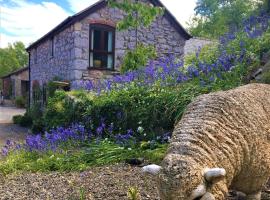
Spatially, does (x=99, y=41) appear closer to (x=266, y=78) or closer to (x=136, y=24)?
(x=136, y=24)

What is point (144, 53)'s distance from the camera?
45.5 feet

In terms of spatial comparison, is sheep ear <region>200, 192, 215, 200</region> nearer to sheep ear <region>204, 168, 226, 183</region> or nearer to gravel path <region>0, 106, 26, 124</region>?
sheep ear <region>204, 168, 226, 183</region>

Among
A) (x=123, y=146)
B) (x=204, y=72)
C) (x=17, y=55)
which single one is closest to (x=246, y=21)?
(x=204, y=72)

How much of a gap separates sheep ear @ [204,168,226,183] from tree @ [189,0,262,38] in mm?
23470

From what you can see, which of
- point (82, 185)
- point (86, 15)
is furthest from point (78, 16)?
point (82, 185)

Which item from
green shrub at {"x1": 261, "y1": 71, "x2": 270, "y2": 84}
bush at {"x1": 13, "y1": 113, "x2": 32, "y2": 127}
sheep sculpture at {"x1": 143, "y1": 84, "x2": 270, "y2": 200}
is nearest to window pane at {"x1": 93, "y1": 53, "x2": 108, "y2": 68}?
bush at {"x1": 13, "y1": 113, "x2": 32, "y2": 127}

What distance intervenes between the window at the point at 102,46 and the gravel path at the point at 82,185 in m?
10.9

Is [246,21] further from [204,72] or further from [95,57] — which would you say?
[95,57]

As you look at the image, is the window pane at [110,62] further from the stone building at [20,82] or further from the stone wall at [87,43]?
the stone building at [20,82]

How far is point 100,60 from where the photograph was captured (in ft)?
52.6

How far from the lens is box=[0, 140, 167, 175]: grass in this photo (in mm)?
5406

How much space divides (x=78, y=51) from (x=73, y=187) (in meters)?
11.3

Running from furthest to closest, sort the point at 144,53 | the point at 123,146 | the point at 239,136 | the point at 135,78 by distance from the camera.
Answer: the point at 144,53, the point at 135,78, the point at 123,146, the point at 239,136

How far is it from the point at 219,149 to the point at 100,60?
1357cm
